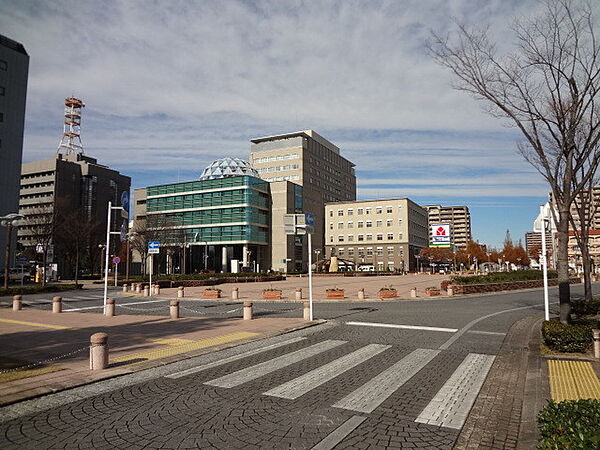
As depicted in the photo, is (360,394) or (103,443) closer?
(103,443)

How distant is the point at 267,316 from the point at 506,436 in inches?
505

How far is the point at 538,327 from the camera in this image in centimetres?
1357

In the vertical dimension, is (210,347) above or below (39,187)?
below

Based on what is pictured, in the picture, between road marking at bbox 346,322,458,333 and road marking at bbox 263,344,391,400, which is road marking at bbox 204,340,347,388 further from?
road marking at bbox 346,322,458,333

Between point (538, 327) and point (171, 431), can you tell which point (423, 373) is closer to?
point (171, 431)

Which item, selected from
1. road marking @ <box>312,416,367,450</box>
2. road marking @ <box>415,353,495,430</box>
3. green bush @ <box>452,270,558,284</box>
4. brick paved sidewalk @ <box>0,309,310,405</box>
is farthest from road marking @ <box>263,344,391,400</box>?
green bush @ <box>452,270,558,284</box>

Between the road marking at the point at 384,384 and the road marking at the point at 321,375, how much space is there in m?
0.73

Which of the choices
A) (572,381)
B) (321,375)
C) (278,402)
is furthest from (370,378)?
(572,381)

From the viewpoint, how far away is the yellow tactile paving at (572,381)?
6.29 meters

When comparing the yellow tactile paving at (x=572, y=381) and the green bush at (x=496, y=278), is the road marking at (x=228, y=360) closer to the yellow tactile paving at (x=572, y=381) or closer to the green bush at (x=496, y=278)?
the yellow tactile paving at (x=572, y=381)

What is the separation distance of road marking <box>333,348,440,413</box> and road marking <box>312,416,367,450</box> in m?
0.38

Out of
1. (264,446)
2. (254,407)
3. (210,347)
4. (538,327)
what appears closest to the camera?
(264,446)

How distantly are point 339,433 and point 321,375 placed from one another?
2666 millimetres

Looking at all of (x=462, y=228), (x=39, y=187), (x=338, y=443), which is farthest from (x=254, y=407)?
(x=462, y=228)
